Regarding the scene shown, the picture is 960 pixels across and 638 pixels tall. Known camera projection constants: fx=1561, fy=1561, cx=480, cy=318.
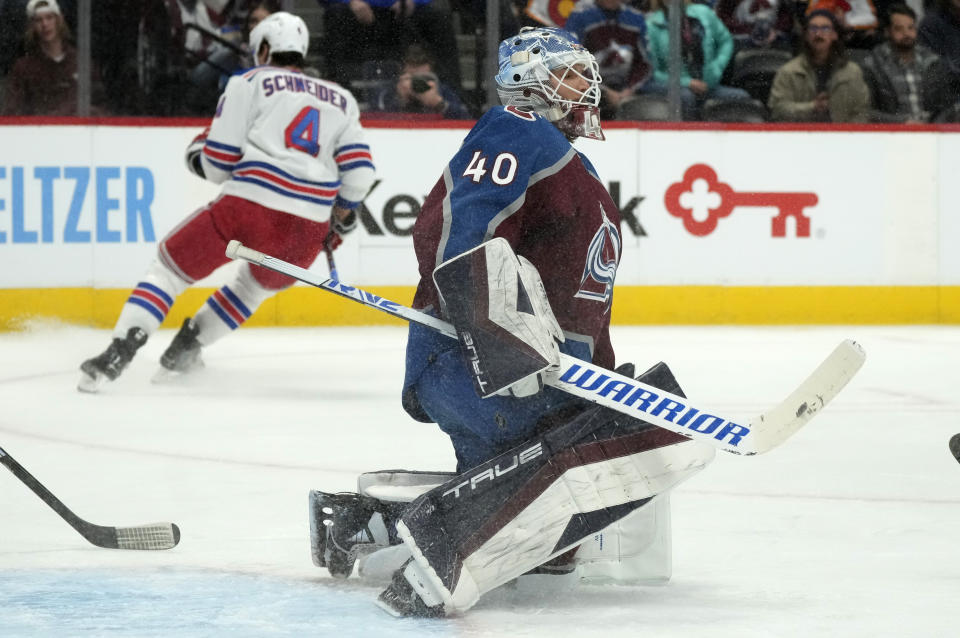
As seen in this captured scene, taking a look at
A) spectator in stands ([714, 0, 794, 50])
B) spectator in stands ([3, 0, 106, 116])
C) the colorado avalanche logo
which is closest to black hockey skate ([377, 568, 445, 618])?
the colorado avalanche logo

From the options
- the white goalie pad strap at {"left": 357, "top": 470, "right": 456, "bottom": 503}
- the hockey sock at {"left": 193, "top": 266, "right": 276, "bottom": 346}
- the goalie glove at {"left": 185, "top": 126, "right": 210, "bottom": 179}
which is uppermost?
the goalie glove at {"left": 185, "top": 126, "right": 210, "bottom": 179}

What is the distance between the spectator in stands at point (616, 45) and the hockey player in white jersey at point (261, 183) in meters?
1.91

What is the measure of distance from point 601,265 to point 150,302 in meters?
2.66

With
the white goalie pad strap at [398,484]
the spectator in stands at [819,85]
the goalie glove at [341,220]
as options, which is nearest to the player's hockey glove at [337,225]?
the goalie glove at [341,220]

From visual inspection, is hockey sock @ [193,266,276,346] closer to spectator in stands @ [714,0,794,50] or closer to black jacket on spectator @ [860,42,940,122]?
spectator in stands @ [714,0,794,50]

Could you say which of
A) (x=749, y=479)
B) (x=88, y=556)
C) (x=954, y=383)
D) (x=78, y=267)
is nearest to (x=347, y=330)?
(x=78, y=267)

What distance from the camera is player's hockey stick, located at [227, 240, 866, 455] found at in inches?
73.2

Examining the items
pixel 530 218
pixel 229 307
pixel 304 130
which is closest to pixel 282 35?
pixel 304 130

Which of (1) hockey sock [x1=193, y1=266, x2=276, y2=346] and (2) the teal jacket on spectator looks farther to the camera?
(2) the teal jacket on spectator

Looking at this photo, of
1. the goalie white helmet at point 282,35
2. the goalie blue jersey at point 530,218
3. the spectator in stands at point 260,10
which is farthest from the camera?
the spectator in stands at point 260,10

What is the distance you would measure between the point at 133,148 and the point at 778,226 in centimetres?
259

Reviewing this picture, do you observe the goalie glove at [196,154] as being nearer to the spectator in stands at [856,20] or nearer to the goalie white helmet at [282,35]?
the goalie white helmet at [282,35]

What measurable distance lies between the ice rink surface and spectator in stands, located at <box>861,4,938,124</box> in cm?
176

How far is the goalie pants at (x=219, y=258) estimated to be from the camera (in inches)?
176
